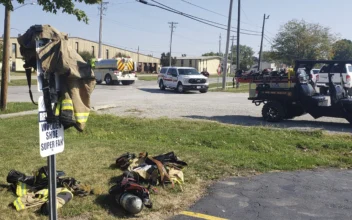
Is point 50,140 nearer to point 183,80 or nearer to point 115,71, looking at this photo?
point 183,80

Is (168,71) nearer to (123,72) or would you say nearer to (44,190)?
(123,72)

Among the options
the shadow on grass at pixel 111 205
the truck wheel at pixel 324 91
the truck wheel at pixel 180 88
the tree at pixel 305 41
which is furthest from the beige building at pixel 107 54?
the shadow on grass at pixel 111 205

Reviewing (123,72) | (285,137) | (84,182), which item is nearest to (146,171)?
(84,182)

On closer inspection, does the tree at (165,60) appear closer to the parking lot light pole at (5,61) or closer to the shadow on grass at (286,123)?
the parking lot light pole at (5,61)

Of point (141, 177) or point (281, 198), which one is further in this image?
point (141, 177)

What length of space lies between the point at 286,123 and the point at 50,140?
420 inches

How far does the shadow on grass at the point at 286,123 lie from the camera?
1212cm

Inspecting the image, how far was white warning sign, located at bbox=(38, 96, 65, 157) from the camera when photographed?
3.38m

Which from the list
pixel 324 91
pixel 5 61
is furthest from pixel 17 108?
pixel 324 91

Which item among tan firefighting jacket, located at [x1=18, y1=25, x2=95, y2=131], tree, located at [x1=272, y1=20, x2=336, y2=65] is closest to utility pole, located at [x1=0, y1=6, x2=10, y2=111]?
tan firefighting jacket, located at [x1=18, y1=25, x2=95, y2=131]

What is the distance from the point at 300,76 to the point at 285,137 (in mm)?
3664

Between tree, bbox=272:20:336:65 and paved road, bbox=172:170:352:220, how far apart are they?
57.6 m

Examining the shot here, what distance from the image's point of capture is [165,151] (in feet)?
26.3

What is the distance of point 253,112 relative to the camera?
16.0m
